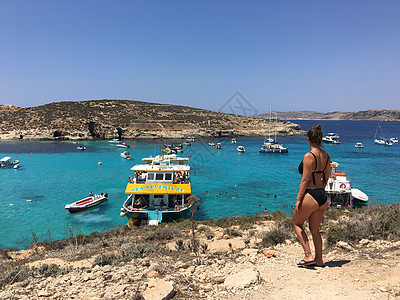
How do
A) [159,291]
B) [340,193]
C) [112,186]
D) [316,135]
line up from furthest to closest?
[112,186] → [340,193] → [316,135] → [159,291]

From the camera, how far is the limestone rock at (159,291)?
4281mm

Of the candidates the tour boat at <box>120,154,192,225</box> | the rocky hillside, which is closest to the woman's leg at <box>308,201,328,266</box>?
the tour boat at <box>120,154,192,225</box>

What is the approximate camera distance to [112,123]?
3100 inches

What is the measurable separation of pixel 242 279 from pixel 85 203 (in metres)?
19.6

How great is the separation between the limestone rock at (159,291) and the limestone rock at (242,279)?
103 centimetres

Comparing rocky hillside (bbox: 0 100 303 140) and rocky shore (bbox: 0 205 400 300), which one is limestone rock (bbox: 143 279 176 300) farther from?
rocky hillside (bbox: 0 100 303 140)

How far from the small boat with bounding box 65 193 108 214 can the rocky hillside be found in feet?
180

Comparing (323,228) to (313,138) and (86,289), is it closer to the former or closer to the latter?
(313,138)

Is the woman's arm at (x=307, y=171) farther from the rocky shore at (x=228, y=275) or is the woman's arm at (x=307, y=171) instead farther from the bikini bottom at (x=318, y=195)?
the rocky shore at (x=228, y=275)

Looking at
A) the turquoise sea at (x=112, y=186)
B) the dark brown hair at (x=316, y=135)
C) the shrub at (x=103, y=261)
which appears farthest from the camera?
the turquoise sea at (x=112, y=186)

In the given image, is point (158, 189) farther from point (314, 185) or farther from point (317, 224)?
point (314, 185)

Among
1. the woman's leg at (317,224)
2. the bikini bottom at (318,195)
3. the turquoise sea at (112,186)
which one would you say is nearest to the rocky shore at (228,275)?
the woman's leg at (317,224)

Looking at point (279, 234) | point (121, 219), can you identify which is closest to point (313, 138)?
point (279, 234)

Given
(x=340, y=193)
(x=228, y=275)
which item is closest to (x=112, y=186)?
(x=340, y=193)
